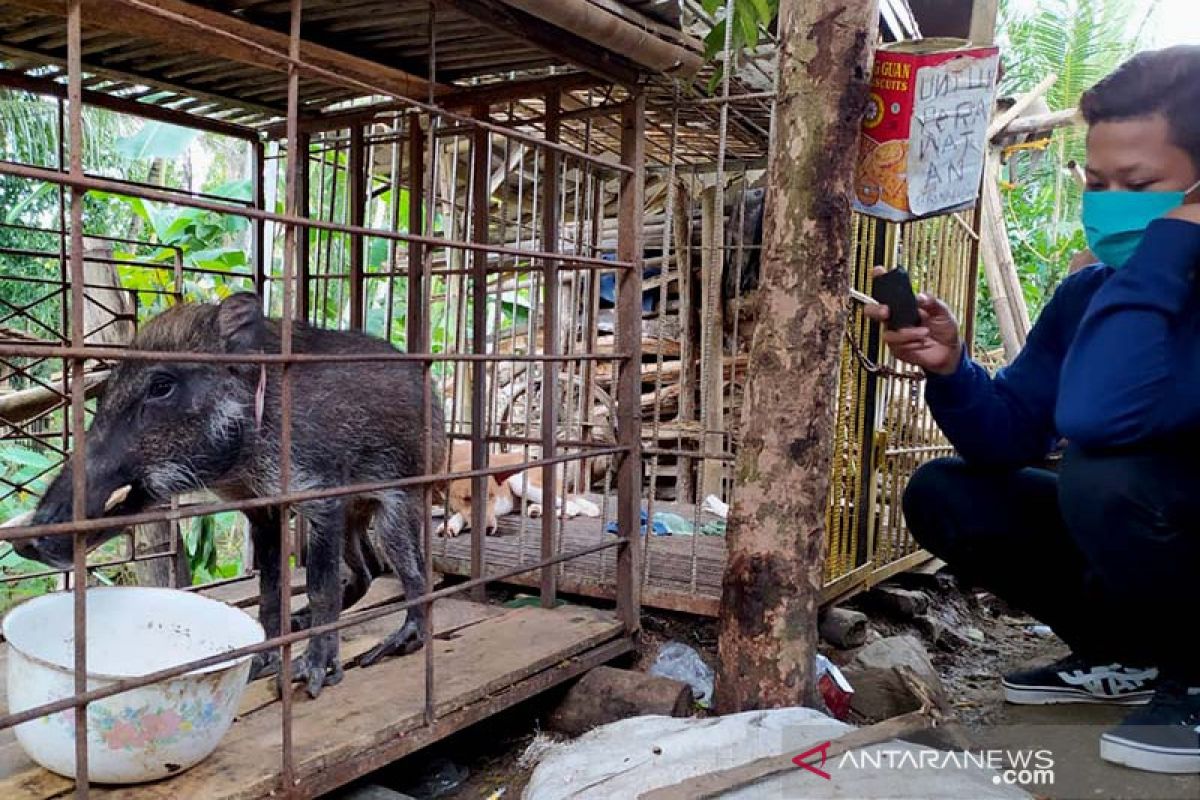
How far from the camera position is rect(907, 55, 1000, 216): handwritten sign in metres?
2.57

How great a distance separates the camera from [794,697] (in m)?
2.80

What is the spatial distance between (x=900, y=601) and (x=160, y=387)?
12.2ft

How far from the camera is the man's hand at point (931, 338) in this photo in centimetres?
270

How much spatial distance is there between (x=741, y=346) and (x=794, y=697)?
5648 mm

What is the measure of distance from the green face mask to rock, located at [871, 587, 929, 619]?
2.85m

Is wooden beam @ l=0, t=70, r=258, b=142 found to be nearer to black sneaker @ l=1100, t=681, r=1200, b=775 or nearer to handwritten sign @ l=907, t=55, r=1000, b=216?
handwritten sign @ l=907, t=55, r=1000, b=216

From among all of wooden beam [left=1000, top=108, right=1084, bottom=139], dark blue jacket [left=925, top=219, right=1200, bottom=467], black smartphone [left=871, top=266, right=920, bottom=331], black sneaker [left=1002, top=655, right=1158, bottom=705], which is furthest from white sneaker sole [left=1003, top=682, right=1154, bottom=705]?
wooden beam [left=1000, top=108, right=1084, bottom=139]

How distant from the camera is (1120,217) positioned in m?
2.34

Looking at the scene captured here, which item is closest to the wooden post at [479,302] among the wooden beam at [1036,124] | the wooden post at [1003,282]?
the wooden beam at [1036,124]

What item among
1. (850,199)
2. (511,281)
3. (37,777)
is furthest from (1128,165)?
(511,281)

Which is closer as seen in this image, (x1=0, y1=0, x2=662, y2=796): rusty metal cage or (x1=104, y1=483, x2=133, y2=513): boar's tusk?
(x1=0, y1=0, x2=662, y2=796): rusty metal cage

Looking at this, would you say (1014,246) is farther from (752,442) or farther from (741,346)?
(752,442)

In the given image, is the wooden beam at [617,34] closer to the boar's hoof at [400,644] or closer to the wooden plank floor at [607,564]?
the wooden plank floor at [607,564]

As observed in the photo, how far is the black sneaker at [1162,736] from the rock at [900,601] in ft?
8.44
